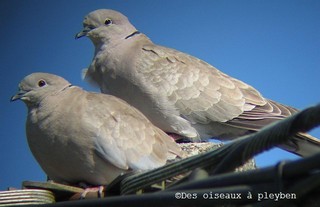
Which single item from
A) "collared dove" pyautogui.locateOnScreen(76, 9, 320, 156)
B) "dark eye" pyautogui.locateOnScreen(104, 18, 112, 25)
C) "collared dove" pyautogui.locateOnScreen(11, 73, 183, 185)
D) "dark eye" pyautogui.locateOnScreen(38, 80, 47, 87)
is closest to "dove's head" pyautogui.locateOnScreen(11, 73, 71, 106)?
"dark eye" pyautogui.locateOnScreen(38, 80, 47, 87)

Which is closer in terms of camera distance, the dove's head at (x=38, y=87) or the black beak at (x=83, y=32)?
the dove's head at (x=38, y=87)

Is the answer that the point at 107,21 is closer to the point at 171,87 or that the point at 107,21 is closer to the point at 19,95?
the point at 171,87

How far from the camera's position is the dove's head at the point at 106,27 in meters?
7.59

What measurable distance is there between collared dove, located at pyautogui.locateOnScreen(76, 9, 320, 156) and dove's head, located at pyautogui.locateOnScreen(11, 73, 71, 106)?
914 mm

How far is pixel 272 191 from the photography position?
1971 mm

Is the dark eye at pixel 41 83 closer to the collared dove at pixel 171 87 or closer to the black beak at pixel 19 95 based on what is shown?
the black beak at pixel 19 95

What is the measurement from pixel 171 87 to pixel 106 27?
42.3 inches

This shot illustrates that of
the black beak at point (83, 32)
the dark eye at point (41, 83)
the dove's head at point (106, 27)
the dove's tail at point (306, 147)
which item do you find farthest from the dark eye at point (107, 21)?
the dove's tail at point (306, 147)

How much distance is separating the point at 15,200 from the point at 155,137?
1.95m

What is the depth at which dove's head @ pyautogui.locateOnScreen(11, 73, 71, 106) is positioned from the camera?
5953 mm

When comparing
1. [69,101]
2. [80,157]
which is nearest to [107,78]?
[69,101]

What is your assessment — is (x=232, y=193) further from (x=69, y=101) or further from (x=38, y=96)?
(x=38, y=96)

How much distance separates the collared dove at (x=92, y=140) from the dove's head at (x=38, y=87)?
366 mm

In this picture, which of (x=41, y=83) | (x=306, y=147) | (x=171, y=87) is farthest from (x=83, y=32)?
(x=306, y=147)
